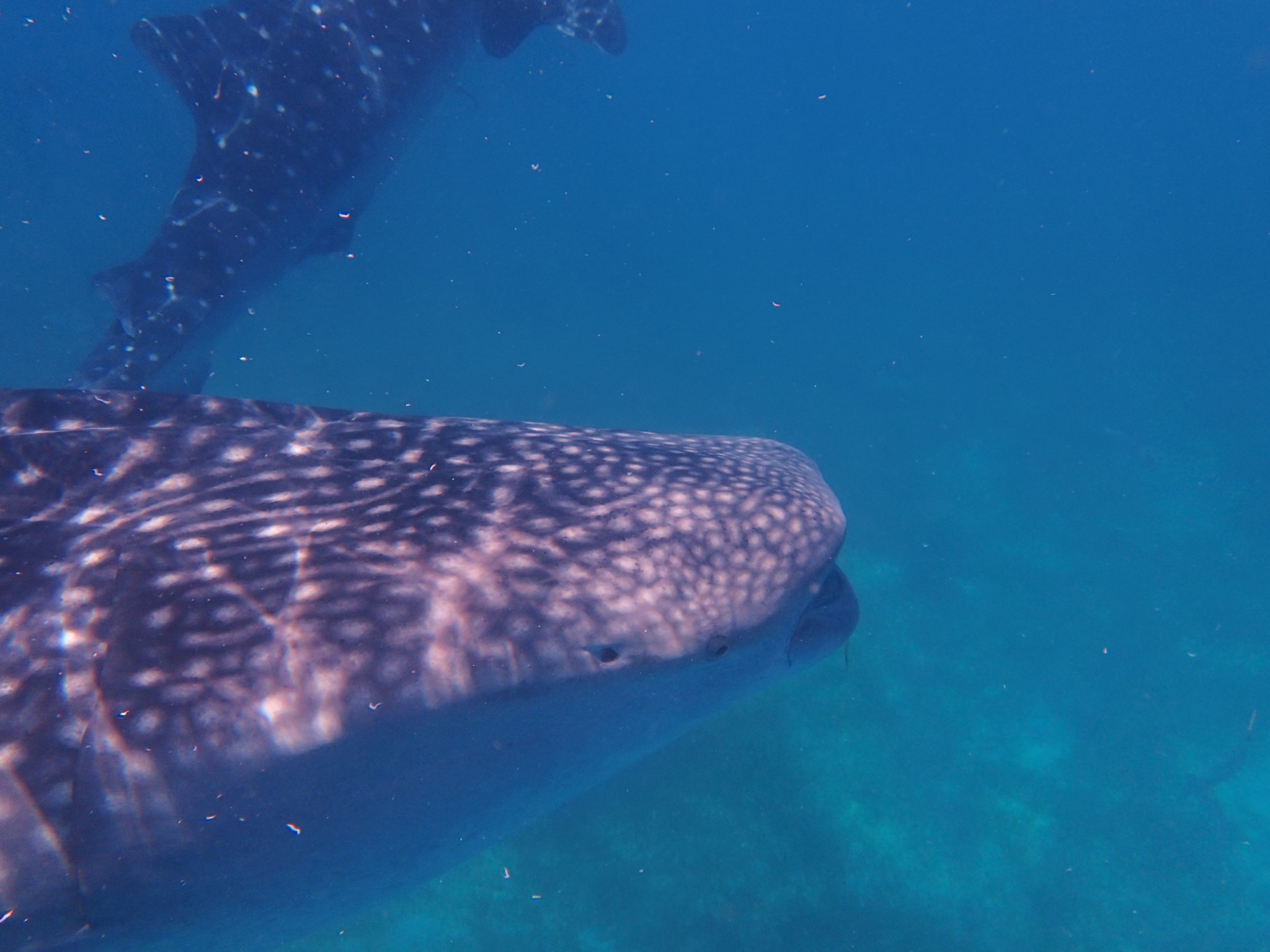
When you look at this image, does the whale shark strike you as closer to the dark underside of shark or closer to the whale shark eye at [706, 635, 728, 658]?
the whale shark eye at [706, 635, 728, 658]

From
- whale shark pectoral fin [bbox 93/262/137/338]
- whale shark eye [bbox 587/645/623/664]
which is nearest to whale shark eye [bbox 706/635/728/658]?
whale shark eye [bbox 587/645/623/664]

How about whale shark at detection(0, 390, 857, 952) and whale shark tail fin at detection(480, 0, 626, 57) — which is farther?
whale shark tail fin at detection(480, 0, 626, 57)

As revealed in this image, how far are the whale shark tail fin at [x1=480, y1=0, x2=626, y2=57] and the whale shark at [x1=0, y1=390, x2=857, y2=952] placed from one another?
34.9 feet

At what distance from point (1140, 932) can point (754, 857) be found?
539cm

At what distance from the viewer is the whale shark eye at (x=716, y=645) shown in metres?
2.57

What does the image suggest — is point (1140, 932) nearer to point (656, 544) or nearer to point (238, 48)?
point (656, 544)

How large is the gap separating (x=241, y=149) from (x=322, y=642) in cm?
928

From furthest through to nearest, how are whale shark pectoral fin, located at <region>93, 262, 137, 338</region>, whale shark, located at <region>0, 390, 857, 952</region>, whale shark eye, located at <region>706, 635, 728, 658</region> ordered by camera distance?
whale shark pectoral fin, located at <region>93, 262, 137, 338</region> → whale shark eye, located at <region>706, 635, 728, 658</region> → whale shark, located at <region>0, 390, 857, 952</region>

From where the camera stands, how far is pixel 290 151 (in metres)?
8.99

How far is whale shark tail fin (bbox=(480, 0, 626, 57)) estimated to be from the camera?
11289mm

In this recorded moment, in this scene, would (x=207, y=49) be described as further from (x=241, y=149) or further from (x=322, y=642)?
(x=322, y=642)

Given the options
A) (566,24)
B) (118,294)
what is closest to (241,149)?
(118,294)

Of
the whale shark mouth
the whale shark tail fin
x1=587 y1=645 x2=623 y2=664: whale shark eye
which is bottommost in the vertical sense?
the whale shark mouth

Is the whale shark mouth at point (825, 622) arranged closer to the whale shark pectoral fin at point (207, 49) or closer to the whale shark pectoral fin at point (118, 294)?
the whale shark pectoral fin at point (118, 294)
